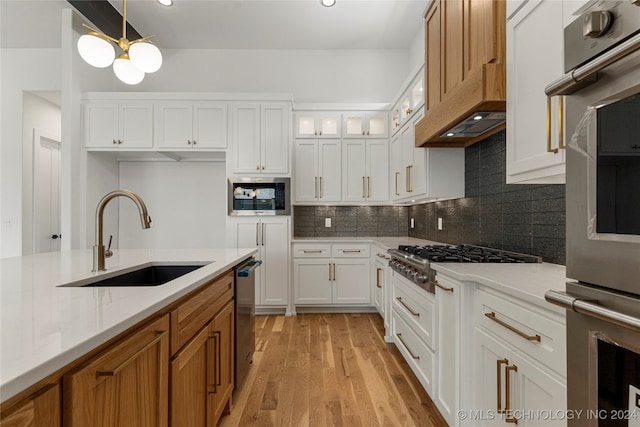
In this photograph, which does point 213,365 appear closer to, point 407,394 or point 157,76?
point 407,394

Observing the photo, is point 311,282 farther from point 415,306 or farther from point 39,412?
point 39,412

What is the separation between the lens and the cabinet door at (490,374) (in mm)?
1336

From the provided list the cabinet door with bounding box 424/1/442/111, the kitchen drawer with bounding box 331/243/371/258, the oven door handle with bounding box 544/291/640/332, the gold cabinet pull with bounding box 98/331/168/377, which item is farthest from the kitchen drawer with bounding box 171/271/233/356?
the kitchen drawer with bounding box 331/243/371/258

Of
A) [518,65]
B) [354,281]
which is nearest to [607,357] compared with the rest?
[518,65]

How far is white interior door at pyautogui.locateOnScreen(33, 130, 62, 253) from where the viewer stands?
177 inches

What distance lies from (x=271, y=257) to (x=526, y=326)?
3.11 m

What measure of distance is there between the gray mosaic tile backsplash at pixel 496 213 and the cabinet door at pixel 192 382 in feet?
6.16

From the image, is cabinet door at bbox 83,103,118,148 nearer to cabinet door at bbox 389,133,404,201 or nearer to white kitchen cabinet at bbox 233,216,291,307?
white kitchen cabinet at bbox 233,216,291,307

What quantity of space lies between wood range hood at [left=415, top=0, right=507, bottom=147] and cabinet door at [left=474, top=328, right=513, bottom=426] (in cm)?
120

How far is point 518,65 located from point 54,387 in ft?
6.58

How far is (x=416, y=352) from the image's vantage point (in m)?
2.27

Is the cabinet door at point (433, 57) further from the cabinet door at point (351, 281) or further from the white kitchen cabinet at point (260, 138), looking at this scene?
the cabinet door at point (351, 281)

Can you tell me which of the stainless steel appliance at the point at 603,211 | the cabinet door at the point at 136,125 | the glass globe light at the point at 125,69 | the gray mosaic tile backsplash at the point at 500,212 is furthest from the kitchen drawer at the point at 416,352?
the cabinet door at the point at 136,125

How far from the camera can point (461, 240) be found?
3.01 metres
